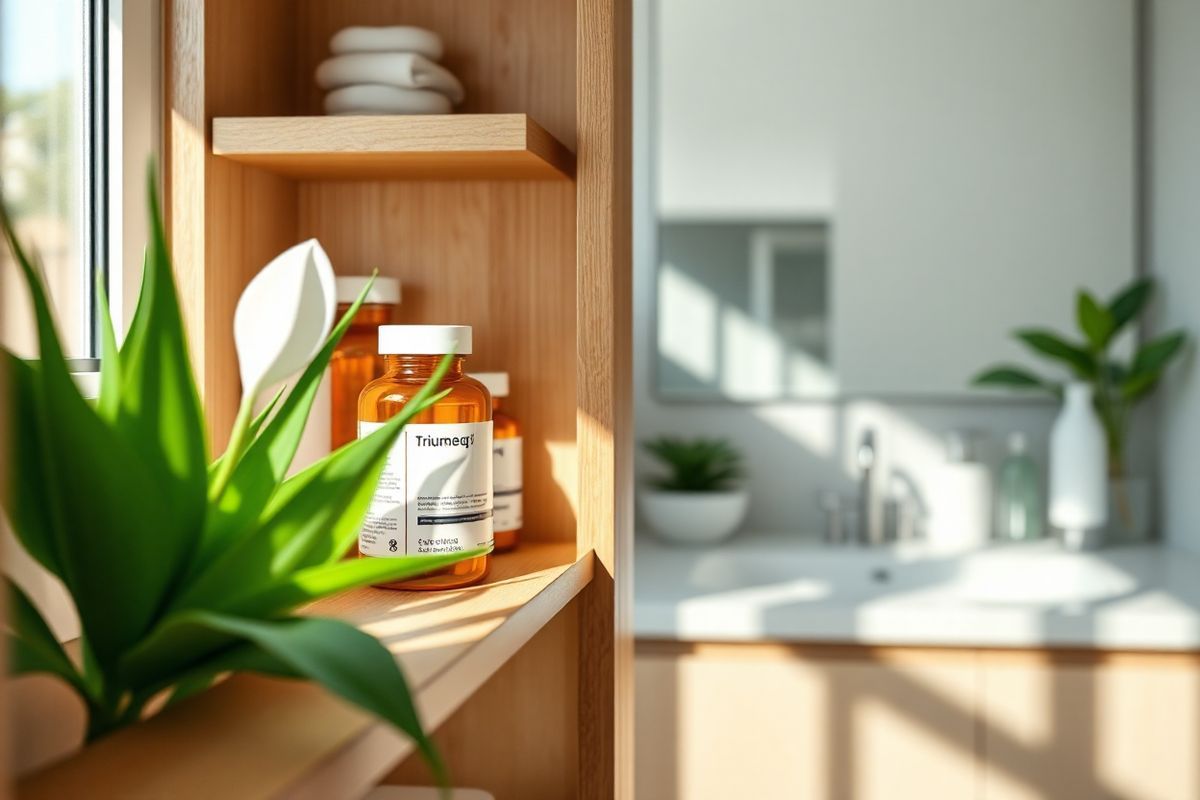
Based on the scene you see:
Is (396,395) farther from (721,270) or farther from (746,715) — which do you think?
(721,270)

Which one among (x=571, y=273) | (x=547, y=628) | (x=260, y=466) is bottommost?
(x=547, y=628)

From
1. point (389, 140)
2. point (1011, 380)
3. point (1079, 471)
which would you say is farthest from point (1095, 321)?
point (389, 140)

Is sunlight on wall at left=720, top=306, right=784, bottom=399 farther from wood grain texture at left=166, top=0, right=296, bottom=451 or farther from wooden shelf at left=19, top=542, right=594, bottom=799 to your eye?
wooden shelf at left=19, top=542, right=594, bottom=799

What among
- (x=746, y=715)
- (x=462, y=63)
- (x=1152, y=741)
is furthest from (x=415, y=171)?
(x=1152, y=741)

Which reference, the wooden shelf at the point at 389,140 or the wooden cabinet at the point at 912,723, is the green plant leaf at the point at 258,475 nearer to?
the wooden shelf at the point at 389,140

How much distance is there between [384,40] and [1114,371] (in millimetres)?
1791

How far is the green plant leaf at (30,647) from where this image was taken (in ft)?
1.35

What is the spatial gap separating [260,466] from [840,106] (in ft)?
6.30

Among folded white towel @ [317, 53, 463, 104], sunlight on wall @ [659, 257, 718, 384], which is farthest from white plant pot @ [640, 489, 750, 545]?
folded white towel @ [317, 53, 463, 104]

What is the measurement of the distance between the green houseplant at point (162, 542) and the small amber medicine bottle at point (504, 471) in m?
0.34

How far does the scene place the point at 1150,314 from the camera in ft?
7.18

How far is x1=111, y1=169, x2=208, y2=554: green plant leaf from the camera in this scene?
17.9 inches

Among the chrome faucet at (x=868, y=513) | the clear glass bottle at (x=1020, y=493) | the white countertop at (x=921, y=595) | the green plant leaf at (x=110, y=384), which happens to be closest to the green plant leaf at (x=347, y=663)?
the green plant leaf at (x=110, y=384)

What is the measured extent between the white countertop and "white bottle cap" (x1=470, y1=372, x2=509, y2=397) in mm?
854
